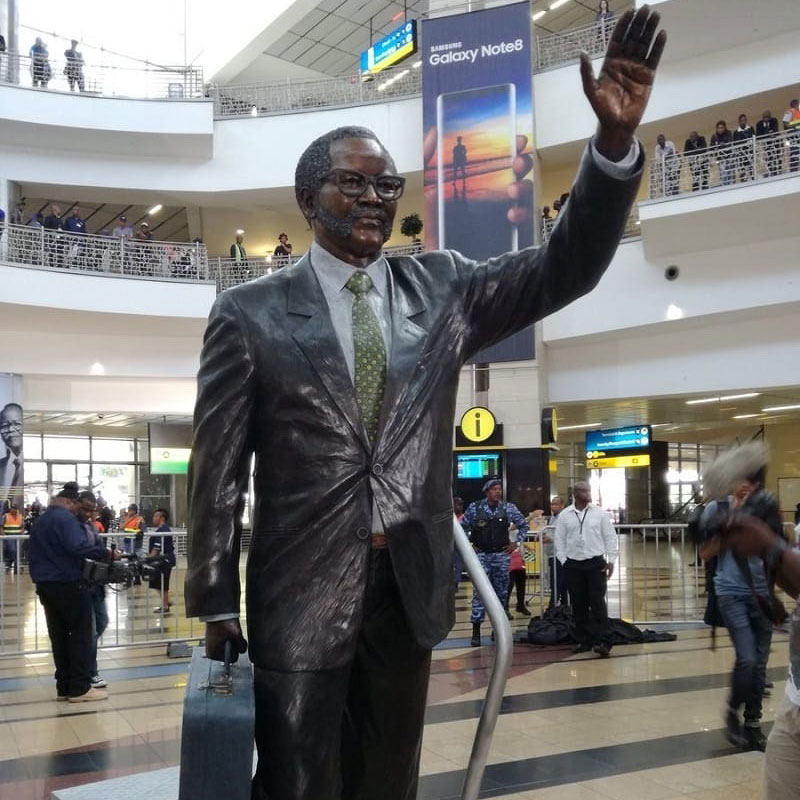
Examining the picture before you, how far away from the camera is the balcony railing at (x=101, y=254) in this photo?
20.3m

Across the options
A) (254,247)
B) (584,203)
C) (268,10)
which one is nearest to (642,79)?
(584,203)

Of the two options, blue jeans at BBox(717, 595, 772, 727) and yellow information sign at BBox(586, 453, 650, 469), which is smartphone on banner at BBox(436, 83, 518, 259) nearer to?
yellow information sign at BBox(586, 453, 650, 469)

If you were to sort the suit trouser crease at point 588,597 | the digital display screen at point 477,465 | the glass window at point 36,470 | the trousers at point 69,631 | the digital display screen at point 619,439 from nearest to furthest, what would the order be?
the trousers at point 69,631
the suit trouser crease at point 588,597
the digital display screen at point 477,465
the digital display screen at point 619,439
the glass window at point 36,470

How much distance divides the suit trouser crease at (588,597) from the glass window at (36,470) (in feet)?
90.8

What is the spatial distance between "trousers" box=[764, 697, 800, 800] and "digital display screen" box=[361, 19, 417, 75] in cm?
2131

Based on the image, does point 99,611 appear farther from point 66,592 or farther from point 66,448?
point 66,448

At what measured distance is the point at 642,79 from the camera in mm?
1824

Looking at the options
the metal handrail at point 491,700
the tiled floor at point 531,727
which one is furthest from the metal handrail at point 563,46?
the metal handrail at point 491,700

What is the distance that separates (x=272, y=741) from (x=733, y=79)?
Result: 1797cm

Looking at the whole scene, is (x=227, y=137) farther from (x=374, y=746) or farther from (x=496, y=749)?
(x=374, y=746)

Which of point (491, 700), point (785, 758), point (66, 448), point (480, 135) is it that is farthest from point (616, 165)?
point (66, 448)

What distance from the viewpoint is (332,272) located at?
210cm

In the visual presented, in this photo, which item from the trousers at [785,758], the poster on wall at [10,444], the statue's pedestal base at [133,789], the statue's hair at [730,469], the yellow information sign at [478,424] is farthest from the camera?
the poster on wall at [10,444]

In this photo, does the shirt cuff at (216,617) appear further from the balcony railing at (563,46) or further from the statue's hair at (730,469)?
the balcony railing at (563,46)
